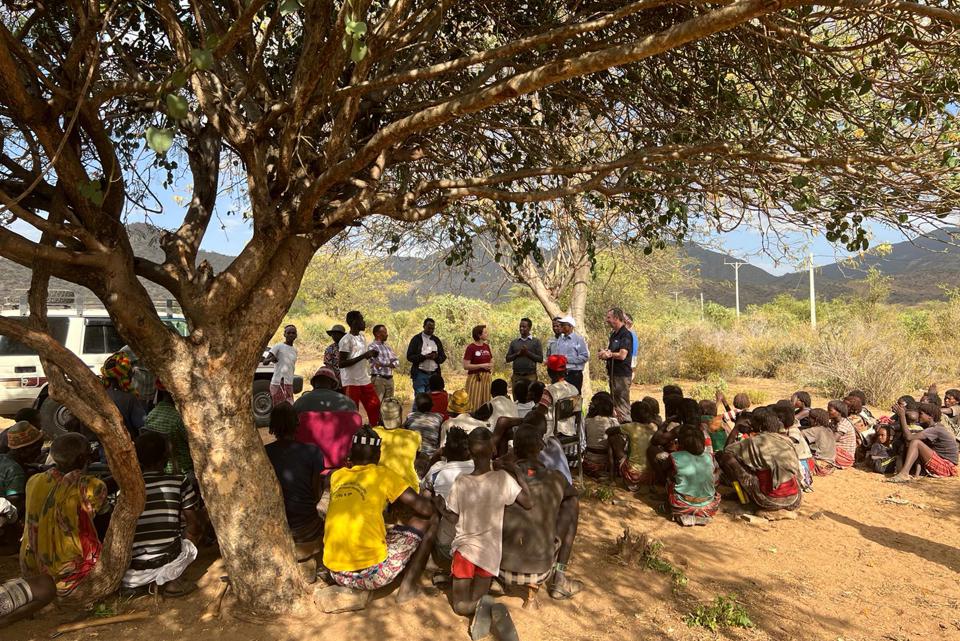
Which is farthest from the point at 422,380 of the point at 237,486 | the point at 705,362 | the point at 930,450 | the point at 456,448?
the point at 705,362

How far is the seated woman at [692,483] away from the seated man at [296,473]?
3003 millimetres

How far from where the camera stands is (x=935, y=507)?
569cm

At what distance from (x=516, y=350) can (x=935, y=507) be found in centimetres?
490

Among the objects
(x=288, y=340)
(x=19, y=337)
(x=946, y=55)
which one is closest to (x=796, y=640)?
(x=946, y=55)

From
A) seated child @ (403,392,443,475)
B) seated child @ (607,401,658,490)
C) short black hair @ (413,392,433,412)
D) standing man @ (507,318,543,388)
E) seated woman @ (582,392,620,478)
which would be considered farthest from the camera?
standing man @ (507,318,543,388)

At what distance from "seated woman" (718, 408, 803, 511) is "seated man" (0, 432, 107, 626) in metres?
5.07

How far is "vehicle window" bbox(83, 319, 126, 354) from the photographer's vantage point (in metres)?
8.91

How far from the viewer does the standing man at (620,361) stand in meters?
7.88

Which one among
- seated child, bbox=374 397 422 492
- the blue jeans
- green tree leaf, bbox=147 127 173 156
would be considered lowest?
seated child, bbox=374 397 422 492

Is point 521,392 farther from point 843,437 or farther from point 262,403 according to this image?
point 262,403

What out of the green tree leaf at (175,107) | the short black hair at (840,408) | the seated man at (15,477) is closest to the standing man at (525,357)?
the short black hair at (840,408)

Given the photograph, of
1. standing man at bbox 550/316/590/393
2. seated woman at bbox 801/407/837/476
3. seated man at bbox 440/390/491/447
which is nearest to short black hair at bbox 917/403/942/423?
seated woman at bbox 801/407/837/476

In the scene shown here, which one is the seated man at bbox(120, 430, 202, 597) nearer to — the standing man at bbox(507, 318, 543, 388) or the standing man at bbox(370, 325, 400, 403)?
the standing man at bbox(370, 325, 400, 403)

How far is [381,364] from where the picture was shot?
7.95 m
